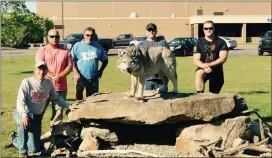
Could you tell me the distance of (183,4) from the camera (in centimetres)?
7200

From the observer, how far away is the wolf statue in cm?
755

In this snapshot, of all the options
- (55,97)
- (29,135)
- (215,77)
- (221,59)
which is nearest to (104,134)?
(55,97)

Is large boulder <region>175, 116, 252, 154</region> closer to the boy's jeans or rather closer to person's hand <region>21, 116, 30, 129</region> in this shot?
the boy's jeans

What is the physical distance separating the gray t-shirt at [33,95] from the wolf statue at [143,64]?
50.3 inches

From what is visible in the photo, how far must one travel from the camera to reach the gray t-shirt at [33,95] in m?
7.67

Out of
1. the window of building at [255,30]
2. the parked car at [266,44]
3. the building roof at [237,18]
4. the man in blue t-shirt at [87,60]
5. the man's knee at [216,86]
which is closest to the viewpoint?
the man's knee at [216,86]

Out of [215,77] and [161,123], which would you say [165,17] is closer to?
[215,77]

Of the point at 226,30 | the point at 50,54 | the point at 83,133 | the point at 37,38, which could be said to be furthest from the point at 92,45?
the point at 226,30

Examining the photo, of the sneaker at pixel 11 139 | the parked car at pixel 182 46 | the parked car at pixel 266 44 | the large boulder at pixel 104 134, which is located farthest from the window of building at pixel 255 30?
the sneaker at pixel 11 139

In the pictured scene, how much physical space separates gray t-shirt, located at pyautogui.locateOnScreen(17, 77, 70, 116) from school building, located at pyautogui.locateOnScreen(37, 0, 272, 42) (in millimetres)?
58387

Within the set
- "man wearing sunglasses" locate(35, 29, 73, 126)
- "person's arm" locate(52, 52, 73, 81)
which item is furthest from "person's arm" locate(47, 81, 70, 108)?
"person's arm" locate(52, 52, 73, 81)

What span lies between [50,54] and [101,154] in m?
2.07

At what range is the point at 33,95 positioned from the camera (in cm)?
782

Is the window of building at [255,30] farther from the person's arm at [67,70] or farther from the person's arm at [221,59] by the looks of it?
the person's arm at [67,70]
